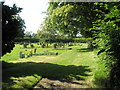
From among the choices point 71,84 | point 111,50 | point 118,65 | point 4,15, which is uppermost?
point 4,15

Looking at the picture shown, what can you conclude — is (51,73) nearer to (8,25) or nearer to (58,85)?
(58,85)

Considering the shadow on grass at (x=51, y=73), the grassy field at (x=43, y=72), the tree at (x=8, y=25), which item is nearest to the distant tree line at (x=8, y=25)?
the tree at (x=8, y=25)

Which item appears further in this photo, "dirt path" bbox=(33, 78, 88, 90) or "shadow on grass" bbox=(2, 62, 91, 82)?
"shadow on grass" bbox=(2, 62, 91, 82)

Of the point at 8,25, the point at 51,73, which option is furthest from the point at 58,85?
the point at 8,25

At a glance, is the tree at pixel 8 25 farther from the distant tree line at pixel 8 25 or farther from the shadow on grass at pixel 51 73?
the shadow on grass at pixel 51 73

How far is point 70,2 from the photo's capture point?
19344 millimetres

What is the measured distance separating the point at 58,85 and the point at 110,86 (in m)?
2.33

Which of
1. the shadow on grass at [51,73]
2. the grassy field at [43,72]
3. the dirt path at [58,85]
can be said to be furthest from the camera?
the shadow on grass at [51,73]

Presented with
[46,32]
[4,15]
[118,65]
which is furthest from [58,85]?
[46,32]

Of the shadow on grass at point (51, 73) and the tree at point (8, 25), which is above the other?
the tree at point (8, 25)

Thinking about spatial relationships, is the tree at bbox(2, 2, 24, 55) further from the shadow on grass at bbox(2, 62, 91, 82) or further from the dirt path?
the dirt path

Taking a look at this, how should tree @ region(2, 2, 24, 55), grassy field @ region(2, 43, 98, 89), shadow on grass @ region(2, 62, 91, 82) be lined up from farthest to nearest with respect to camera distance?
tree @ region(2, 2, 24, 55) < shadow on grass @ region(2, 62, 91, 82) < grassy field @ region(2, 43, 98, 89)

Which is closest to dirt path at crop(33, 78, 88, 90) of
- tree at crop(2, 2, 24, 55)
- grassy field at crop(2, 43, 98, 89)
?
grassy field at crop(2, 43, 98, 89)

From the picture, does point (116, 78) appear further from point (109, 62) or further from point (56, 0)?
point (56, 0)
